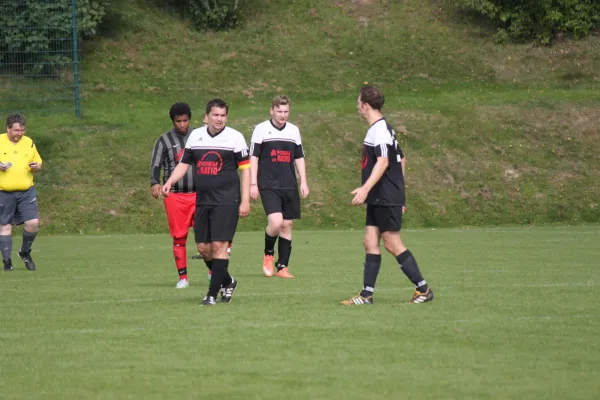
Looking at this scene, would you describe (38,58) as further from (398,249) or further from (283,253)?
(398,249)

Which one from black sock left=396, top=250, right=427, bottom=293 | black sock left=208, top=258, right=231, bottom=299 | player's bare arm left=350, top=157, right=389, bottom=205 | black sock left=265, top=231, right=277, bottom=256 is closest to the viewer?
player's bare arm left=350, top=157, right=389, bottom=205

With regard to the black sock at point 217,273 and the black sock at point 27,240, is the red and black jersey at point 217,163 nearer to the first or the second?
the black sock at point 217,273

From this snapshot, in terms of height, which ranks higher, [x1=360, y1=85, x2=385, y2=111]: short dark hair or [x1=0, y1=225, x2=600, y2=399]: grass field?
[x1=360, y1=85, x2=385, y2=111]: short dark hair

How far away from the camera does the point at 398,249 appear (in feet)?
32.5

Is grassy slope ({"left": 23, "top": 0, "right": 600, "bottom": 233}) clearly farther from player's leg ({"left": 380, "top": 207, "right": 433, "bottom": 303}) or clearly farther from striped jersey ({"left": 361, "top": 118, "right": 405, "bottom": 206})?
striped jersey ({"left": 361, "top": 118, "right": 405, "bottom": 206})

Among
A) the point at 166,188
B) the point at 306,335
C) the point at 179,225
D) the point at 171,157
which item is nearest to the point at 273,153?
the point at 171,157

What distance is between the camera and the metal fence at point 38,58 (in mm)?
31375

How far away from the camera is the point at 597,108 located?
32.4 meters

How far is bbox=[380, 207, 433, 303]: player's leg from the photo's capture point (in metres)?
9.83

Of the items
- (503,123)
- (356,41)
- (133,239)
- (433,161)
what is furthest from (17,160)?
(356,41)

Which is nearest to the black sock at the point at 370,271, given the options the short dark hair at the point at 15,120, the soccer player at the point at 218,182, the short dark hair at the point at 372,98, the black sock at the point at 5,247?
the soccer player at the point at 218,182

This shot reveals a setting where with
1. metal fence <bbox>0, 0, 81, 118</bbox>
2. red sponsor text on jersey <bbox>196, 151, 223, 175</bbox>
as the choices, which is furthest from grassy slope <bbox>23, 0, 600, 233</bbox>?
red sponsor text on jersey <bbox>196, 151, 223, 175</bbox>

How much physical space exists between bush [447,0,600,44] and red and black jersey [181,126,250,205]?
3052 centimetres

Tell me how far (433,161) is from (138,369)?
73.9 ft
